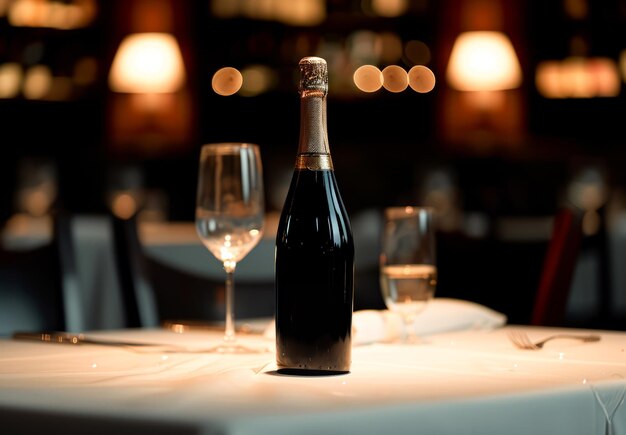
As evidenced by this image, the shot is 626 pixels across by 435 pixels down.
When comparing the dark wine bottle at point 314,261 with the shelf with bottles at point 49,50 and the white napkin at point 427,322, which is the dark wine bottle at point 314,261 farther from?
the shelf with bottles at point 49,50

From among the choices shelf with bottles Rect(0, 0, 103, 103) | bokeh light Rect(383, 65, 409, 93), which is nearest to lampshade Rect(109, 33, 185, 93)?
shelf with bottles Rect(0, 0, 103, 103)

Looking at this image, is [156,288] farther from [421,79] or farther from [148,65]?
[421,79]

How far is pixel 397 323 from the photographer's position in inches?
55.6

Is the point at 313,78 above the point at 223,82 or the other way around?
the other way around

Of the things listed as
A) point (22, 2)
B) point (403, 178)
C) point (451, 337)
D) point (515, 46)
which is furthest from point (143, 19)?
point (451, 337)

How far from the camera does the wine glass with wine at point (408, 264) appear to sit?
1.41 meters

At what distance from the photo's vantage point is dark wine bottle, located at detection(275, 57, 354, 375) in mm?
1093

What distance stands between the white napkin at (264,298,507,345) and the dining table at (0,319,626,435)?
2.1 inches

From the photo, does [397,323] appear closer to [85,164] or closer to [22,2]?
[85,164]

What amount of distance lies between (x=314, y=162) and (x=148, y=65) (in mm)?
4918

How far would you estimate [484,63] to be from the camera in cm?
629

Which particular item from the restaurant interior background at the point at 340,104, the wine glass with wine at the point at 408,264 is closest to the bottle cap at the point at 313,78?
the wine glass with wine at the point at 408,264

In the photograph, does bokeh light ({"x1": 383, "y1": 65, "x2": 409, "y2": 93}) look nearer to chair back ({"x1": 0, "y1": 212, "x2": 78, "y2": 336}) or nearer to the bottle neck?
chair back ({"x1": 0, "y1": 212, "x2": 78, "y2": 336})

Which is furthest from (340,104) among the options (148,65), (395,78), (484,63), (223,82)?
(148,65)
